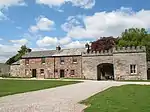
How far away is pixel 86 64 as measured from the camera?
40.1 meters

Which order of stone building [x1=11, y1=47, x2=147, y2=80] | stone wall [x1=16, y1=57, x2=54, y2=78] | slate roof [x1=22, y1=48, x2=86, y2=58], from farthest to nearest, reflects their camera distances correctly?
stone wall [x1=16, y1=57, x2=54, y2=78] → slate roof [x1=22, y1=48, x2=86, y2=58] → stone building [x1=11, y1=47, x2=147, y2=80]

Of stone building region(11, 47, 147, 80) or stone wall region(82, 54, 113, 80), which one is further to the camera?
stone wall region(82, 54, 113, 80)

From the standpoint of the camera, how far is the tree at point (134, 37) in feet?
174

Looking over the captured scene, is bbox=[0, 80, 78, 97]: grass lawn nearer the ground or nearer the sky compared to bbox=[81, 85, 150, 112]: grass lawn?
nearer the ground

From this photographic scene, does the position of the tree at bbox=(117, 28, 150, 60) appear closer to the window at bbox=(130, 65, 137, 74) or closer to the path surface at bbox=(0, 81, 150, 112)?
the window at bbox=(130, 65, 137, 74)

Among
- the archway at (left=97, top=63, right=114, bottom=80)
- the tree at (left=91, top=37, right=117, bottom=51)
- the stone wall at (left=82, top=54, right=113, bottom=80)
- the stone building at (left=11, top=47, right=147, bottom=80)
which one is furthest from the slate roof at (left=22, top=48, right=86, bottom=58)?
the tree at (left=91, top=37, right=117, bottom=51)

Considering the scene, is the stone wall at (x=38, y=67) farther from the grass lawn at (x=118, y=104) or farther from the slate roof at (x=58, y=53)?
the grass lawn at (x=118, y=104)

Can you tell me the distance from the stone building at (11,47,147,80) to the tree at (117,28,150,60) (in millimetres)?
12866

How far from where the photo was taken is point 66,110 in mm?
9078

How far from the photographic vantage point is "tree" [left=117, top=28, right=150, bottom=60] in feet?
174

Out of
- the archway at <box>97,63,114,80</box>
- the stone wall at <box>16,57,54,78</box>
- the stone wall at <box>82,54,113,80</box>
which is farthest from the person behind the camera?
the stone wall at <box>16,57,54,78</box>

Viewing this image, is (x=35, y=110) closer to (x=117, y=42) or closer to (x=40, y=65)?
(x=40, y=65)

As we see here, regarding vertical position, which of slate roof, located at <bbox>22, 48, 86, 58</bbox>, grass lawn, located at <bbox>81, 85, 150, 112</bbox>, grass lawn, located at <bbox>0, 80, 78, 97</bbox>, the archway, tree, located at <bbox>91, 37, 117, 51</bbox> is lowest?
grass lawn, located at <bbox>0, 80, 78, 97</bbox>

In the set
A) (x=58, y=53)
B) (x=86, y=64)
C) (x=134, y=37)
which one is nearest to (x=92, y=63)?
(x=86, y=64)
